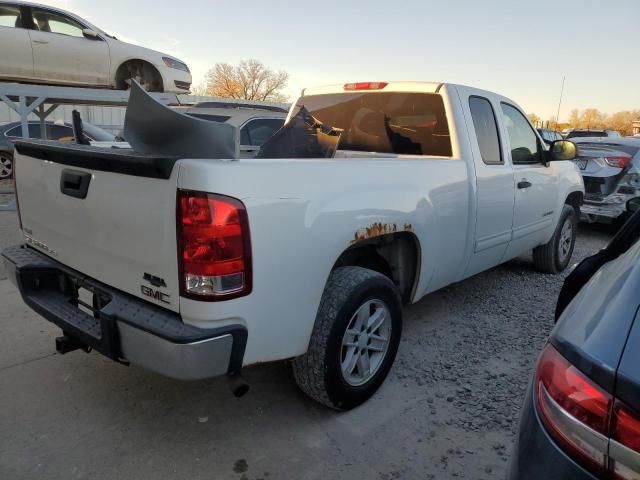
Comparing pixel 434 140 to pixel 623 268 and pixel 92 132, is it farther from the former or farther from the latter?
pixel 92 132

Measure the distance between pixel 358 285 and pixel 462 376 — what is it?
117 cm

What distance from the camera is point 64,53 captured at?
6.67 m

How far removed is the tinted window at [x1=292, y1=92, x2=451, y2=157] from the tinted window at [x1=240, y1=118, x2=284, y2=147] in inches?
123

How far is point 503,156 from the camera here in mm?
3969

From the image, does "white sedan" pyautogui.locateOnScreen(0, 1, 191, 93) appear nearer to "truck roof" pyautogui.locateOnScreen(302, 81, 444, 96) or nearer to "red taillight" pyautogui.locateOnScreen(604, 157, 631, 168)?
"truck roof" pyautogui.locateOnScreen(302, 81, 444, 96)

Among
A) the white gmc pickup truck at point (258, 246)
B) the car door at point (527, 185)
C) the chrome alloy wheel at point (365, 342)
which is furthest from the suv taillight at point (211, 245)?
the car door at point (527, 185)

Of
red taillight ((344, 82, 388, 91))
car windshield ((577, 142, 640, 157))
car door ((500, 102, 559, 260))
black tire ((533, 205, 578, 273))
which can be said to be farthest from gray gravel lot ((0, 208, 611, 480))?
car windshield ((577, 142, 640, 157))

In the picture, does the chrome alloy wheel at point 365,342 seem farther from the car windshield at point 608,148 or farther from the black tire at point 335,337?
the car windshield at point 608,148

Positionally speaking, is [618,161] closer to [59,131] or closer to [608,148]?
[608,148]

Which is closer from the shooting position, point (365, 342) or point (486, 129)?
point (365, 342)

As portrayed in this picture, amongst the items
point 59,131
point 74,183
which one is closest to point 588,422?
point 74,183

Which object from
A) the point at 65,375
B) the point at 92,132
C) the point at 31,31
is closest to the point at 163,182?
the point at 65,375

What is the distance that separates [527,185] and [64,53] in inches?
250

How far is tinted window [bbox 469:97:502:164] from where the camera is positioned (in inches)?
147
